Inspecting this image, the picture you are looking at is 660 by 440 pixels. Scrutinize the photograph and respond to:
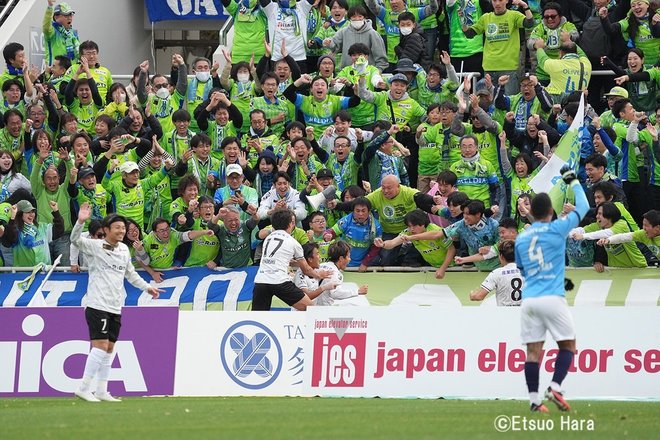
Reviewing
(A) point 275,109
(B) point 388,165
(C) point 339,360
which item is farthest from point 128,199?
(C) point 339,360

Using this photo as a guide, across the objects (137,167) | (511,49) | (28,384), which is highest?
(511,49)

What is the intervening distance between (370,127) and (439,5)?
144 inches

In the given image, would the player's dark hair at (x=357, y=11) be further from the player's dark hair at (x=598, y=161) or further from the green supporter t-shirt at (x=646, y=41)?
the player's dark hair at (x=598, y=161)

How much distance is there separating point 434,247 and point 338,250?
5.38 ft

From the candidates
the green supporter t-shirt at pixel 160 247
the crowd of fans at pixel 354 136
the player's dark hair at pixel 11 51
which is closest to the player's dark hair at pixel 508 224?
the crowd of fans at pixel 354 136

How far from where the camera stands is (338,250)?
17.6 metres

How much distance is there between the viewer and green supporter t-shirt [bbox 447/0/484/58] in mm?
22844

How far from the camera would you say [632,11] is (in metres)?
21.6

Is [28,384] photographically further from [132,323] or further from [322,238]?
[322,238]

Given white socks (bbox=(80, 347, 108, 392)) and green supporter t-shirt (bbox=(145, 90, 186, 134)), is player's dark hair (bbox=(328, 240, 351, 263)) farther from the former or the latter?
green supporter t-shirt (bbox=(145, 90, 186, 134))

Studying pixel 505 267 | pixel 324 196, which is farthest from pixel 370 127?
pixel 505 267

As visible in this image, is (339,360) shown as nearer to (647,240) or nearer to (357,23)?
(647,240)

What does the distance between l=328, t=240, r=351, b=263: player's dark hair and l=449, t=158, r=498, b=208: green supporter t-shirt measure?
2521mm

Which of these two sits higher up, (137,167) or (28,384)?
(137,167)
